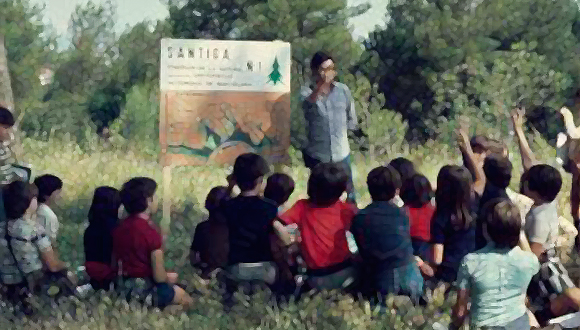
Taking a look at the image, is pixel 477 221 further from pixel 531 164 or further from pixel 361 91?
pixel 361 91

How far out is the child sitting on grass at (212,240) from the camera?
14.7ft

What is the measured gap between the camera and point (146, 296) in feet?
14.7

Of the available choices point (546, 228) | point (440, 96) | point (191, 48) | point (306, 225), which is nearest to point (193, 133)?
point (191, 48)

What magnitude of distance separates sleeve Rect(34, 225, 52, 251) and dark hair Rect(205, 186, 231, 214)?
0.89 meters

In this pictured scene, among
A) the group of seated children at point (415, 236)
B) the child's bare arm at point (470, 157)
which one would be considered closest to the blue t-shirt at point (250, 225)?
the group of seated children at point (415, 236)

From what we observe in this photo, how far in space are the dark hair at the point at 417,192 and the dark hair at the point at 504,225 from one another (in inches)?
24.6

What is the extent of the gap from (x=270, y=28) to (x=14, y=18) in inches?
55.4

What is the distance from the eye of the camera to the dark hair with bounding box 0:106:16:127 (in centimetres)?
463

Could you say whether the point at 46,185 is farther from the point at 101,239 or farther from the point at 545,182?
the point at 545,182

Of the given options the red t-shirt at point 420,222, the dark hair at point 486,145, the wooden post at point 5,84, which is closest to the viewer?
the red t-shirt at point 420,222

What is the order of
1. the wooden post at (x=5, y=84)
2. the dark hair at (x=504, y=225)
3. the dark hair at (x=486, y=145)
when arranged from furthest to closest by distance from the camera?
the dark hair at (x=486, y=145) → the wooden post at (x=5, y=84) → the dark hair at (x=504, y=225)

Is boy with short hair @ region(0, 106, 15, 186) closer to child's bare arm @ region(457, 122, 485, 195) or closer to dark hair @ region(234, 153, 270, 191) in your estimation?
dark hair @ region(234, 153, 270, 191)

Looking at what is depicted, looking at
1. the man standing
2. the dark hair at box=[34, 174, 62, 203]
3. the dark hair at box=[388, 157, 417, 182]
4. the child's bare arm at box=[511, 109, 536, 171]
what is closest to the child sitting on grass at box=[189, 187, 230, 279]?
the man standing

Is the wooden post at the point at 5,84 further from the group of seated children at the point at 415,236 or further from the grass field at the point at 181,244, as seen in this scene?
the group of seated children at the point at 415,236
